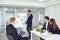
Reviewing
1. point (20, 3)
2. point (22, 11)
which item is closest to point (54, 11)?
point (20, 3)

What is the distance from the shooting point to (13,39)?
10.9 ft

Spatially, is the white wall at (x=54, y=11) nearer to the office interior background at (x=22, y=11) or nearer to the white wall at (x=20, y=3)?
the office interior background at (x=22, y=11)

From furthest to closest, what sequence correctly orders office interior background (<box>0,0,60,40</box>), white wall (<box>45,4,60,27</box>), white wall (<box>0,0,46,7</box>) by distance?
office interior background (<box>0,0,60,40</box>) < white wall (<box>0,0,46,7</box>) < white wall (<box>45,4,60,27</box>)

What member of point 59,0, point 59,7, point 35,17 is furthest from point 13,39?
point 35,17

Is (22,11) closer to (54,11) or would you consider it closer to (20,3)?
(20,3)

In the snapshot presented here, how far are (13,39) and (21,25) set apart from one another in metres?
4.81

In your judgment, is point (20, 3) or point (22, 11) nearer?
point (20, 3)

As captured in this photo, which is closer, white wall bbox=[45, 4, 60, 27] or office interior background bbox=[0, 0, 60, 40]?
white wall bbox=[45, 4, 60, 27]

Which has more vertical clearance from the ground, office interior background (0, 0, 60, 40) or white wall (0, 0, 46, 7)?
white wall (0, 0, 46, 7)

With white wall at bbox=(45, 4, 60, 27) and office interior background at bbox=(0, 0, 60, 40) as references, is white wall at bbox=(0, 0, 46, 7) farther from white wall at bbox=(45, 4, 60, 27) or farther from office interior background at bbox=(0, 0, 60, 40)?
white wall at bbox=(45, 4, 60, 27)

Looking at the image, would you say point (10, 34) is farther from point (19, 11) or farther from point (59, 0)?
point (19, 11)

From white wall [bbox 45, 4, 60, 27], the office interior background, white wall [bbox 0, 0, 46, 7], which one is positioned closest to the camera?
white wall [bbox 45, 4, 60, 27]

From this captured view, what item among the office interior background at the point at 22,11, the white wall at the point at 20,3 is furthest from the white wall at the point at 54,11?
the white wall at the point at 20,3

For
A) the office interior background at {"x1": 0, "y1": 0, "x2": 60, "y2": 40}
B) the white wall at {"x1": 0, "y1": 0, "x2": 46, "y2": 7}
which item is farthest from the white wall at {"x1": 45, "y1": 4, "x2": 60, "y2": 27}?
the white wall at {"x1": 0, "y1": 0, "x2": 46, "y2": 7}
